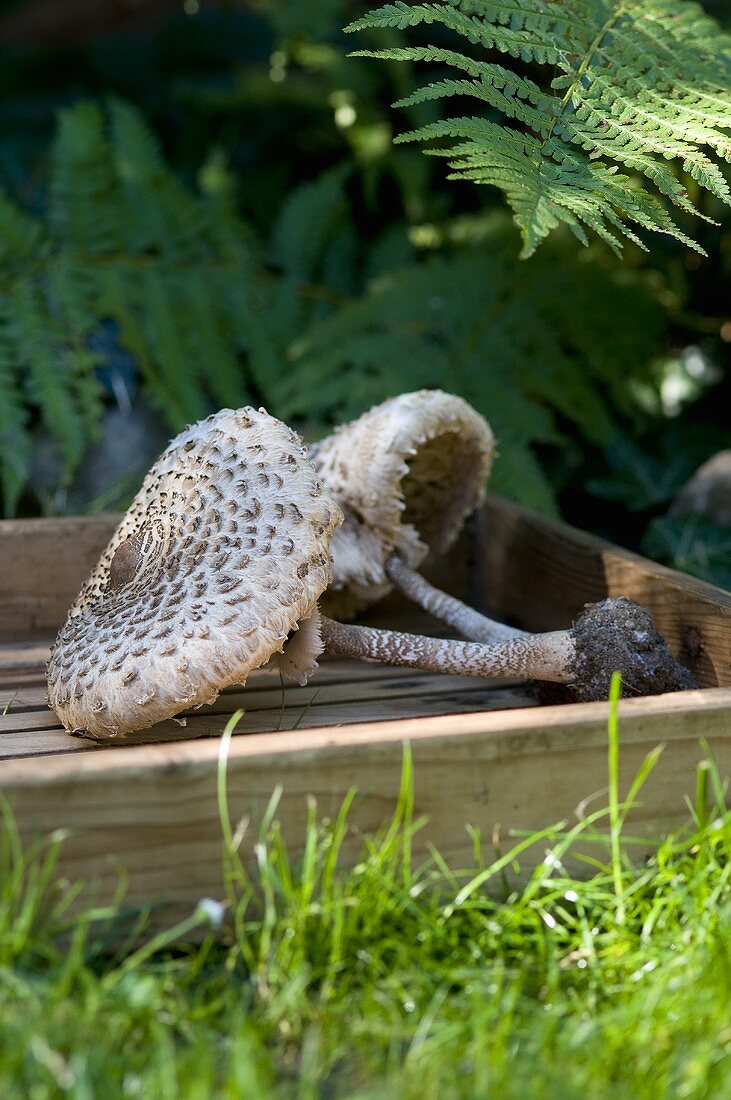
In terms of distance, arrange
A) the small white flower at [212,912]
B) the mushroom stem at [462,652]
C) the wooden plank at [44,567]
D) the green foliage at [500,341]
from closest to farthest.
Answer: the small white flower at [212,912] → the mushroom stem at [462,652] → the wooden plank at [44,567] → the green foliage at [500,341]

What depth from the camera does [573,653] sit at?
91.9 inches

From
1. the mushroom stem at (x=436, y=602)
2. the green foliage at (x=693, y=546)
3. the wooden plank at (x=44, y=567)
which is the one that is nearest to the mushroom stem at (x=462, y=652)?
the mushroom stem at (x=436, y=602)

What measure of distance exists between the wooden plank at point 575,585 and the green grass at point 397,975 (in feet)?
1.82

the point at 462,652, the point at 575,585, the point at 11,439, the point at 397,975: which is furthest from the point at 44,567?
the point at 397,975

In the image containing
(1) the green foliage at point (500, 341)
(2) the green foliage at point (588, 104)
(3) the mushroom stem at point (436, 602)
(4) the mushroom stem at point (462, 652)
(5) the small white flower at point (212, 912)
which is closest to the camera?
(5) the small white flower at point (212, 912)

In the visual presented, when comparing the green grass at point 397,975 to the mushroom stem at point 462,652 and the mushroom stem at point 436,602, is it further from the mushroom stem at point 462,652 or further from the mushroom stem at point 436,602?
the mushroom stem at point 436,602

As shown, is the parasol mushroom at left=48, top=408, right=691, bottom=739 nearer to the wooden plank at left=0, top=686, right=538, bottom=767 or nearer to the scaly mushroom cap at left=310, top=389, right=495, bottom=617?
the wooden plank at left=0, top=686, right=538, bottom=767

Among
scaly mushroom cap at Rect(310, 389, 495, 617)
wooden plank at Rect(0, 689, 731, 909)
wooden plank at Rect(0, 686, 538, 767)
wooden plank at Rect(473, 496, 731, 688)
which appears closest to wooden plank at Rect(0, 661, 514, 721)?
wooden plank at Rect(0, 686, 538, 767)

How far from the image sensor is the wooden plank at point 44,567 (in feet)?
9.89

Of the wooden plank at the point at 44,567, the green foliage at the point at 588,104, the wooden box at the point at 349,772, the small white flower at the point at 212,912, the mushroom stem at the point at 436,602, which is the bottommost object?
the wooden plank at the point at 44,567

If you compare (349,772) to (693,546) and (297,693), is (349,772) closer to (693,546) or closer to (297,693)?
(297,693)

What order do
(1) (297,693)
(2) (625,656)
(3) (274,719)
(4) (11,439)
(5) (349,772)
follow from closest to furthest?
(5) (349,772) < (2) (625,656) < (3) (274,719) < (1) (297,693) < (4) (11,439)

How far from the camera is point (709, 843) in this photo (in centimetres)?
183

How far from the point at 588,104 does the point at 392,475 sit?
38.0 inches
